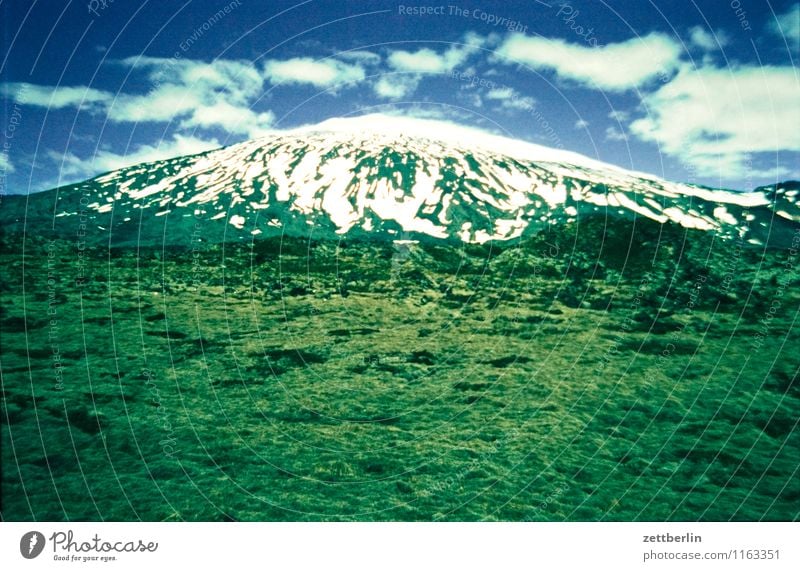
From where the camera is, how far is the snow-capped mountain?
5328 cm

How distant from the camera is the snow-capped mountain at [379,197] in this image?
53281 millimetres

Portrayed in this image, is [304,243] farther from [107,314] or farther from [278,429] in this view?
[278,429]

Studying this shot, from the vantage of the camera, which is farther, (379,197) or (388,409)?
(379,197)

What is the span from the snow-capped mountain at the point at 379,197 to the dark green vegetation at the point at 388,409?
27037 mm

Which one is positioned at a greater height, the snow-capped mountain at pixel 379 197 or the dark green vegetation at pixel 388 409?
the snow-capped mountain at pixel 379 197

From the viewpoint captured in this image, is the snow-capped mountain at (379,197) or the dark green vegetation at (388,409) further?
the snow-capped mountain at (379,197)

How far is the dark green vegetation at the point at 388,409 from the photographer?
9.79 meters

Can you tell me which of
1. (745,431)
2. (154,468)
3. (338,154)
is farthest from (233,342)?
(338,154)

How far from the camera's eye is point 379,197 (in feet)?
216

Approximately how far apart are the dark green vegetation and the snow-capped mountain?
27.0m

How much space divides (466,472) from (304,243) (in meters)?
52.1

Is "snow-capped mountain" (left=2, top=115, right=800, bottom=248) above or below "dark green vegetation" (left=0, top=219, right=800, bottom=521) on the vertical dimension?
above

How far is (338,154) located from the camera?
242 ft

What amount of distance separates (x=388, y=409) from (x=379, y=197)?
5404cm
